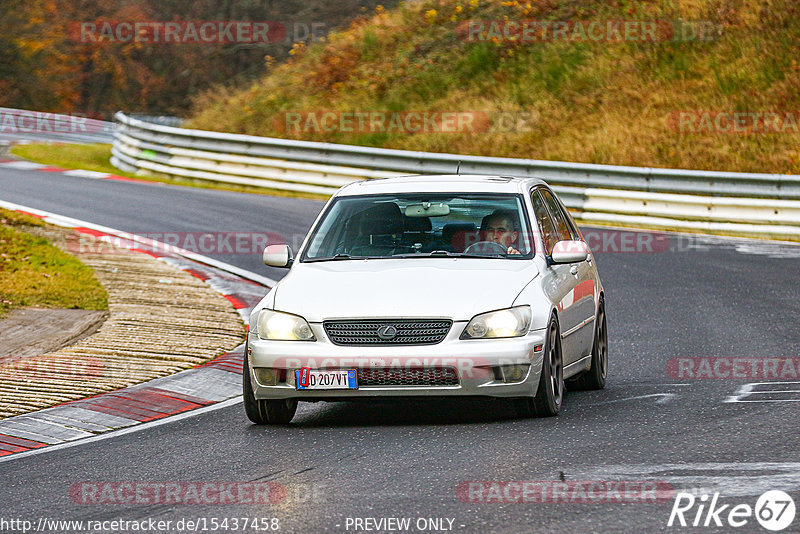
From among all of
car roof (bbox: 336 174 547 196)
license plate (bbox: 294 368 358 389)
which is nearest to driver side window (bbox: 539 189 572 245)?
car roof (bbox: 336 174 547 196)

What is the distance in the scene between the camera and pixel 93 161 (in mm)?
32375

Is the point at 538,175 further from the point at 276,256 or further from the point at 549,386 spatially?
the point at 549,386

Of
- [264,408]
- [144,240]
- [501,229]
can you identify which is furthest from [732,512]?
[144,240]

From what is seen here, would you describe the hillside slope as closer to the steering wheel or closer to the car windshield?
the car windshield

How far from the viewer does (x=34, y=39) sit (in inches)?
2046

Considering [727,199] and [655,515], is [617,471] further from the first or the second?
[727,199]

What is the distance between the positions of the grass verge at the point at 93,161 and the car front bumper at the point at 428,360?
1766cm

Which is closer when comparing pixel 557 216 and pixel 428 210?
pixel 428 210

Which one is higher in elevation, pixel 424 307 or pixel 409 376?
pixel 424 307

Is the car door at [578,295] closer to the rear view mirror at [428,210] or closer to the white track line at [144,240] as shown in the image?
the rear view mirror at [428,210]

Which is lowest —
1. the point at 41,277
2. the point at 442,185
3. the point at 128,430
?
the point at 128,430

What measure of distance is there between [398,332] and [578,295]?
6.25 feet

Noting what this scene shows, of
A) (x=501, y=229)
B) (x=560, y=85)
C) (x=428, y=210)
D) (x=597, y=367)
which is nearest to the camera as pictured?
(x=501, y=229)

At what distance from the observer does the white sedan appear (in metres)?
7.96
